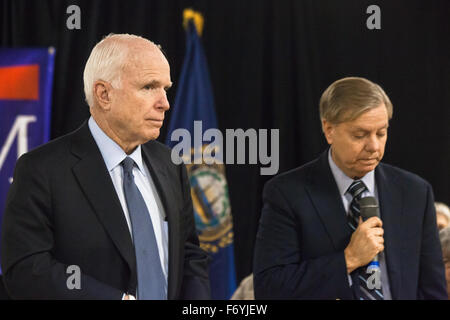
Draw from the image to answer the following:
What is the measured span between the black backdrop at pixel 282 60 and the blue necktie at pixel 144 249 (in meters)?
1.90

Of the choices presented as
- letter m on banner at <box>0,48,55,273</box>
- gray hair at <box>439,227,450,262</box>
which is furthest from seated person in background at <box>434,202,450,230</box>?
letter m on banner at <box>0,48,55,273</box>

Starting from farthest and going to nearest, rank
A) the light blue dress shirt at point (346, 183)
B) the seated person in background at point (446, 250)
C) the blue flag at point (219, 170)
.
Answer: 1. the blue flag at point (219, 170)
2. the seated person in background at point (446, 250)
3. the light blue dress shirt at point (346, 183)

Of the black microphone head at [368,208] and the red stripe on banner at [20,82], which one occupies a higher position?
the red stripe on banner at [20,82]

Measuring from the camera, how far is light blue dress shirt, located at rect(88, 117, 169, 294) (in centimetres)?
179

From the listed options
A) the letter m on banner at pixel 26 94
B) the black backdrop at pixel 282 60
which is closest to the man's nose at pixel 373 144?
the black backdrop at pixel 282 60

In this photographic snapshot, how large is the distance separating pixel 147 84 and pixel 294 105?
83.5 inches

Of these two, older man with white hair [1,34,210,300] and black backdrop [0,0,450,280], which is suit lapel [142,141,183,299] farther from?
black backdrop [0,0,450,280]

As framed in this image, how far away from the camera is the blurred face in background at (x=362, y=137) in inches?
79.0

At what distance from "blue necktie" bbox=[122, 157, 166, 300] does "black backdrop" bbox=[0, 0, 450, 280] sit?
6.23 ft

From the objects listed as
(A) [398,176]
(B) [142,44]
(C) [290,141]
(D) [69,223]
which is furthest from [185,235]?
(C) [290,141]

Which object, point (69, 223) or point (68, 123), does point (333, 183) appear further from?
point (68, 123)

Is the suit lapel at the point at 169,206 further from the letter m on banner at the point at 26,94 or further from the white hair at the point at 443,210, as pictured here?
the white hair at the point at 443,210

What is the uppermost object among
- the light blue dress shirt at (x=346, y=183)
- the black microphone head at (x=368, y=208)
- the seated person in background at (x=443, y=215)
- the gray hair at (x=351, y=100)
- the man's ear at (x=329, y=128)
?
the gray hair at (x=351, y=100)

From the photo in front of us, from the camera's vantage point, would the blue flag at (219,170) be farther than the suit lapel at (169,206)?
Yes
